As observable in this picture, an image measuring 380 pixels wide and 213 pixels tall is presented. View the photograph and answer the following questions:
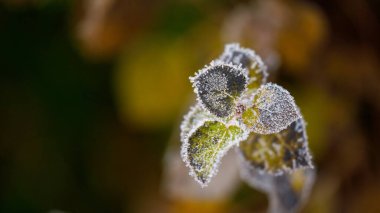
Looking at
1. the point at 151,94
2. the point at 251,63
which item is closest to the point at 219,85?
the point at 251,63

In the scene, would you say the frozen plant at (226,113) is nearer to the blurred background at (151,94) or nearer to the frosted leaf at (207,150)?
the frosted leaf at (207,150)

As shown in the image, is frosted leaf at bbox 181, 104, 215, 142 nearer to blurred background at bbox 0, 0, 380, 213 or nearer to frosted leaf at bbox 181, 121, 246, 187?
frosted leaf at bbox 181, 121, 246, 187

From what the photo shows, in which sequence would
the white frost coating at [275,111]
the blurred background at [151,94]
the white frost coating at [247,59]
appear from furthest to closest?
the blurred background at [151,94] < the white frost coating at [247,59] < the white frost coating at [275,111]

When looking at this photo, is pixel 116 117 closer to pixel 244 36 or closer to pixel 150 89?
pixel 150 89

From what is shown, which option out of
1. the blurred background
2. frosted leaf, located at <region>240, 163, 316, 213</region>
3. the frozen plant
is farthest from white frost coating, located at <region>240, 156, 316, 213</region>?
the blurred background

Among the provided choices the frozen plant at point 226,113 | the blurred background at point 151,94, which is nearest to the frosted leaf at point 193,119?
the frozen plant at point 226,113

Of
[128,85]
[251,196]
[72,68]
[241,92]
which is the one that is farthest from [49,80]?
[241,92]
